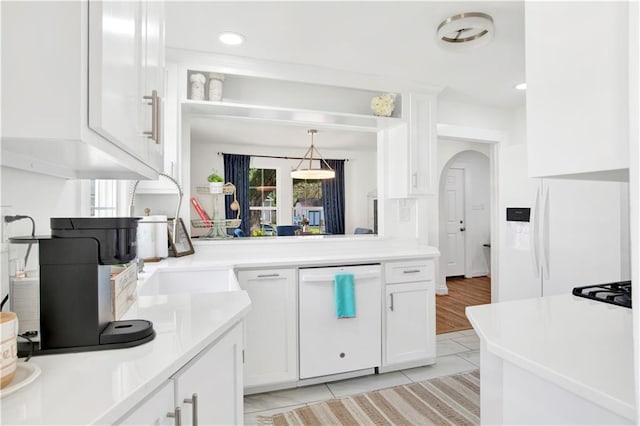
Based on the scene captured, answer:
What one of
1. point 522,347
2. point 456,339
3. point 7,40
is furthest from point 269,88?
point 456,339

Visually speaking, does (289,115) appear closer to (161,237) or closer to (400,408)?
(161,237)

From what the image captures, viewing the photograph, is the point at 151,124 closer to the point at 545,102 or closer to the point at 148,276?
the point at 148,276

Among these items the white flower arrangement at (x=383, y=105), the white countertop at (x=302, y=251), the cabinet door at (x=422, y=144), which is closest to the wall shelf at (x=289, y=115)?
the white flower arrangement at (x=383, y=105)

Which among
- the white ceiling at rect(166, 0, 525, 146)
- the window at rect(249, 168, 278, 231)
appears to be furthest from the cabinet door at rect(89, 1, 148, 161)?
the window at rect(249, 168, 278, 231)

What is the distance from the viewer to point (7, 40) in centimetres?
62

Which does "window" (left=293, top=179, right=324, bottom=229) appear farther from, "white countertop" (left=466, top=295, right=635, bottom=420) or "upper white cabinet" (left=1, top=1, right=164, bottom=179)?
"upper white cabinet" (left=1, top=1, right=164, bottom=179)

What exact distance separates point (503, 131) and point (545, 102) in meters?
3.58

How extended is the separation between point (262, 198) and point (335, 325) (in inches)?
124

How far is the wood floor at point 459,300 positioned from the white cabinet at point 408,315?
0.93m

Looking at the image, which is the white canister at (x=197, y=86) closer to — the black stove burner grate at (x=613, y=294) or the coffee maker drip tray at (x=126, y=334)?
the coffee maker drip tray at (x=126, y=334)

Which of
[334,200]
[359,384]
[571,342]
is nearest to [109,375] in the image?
[571,342]

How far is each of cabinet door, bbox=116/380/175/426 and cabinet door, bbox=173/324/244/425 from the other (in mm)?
32

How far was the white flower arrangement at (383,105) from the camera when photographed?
121 inches

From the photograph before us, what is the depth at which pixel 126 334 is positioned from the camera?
86 centimetres
